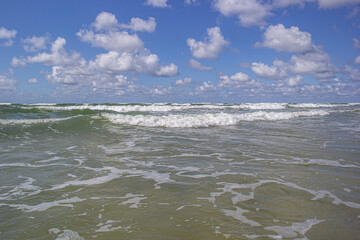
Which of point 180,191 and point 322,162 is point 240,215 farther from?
point 322,162

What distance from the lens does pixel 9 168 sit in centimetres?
491

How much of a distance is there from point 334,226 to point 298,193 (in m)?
0.93

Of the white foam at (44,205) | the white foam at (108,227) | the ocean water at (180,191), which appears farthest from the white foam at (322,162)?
the white foam at (44,205)

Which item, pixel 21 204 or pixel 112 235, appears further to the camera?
pixel 21 204

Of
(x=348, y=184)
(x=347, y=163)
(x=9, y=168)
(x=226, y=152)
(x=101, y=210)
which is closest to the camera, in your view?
(x=101, y=210)

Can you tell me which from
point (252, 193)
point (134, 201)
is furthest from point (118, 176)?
point (252, 193)

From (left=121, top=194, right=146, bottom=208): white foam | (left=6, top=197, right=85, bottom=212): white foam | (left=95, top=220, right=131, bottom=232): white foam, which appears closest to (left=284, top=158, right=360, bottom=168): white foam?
(left=121, top=194, right=146, bottom=208): white foam

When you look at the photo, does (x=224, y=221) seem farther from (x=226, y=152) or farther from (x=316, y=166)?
(x=226, y=152)

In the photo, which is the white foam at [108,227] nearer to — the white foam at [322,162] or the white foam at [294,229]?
the white foam at [294,229]

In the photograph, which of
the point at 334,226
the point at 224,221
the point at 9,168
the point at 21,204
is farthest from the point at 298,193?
the point at 9,168

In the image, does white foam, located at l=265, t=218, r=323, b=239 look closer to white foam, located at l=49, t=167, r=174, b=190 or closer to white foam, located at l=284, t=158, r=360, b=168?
white foam, located at l=49, t=167, r=174, b=190

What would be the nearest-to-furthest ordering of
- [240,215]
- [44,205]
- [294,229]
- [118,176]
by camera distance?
[294,229]
[240,215]
[44,205]
[118,176]

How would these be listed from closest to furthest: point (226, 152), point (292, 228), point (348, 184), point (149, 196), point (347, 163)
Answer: point (292, 228)
point (149, 196)
point (348, 184)
point (347, 163)
point (226, 152)

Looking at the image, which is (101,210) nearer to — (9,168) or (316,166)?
(9,168)
